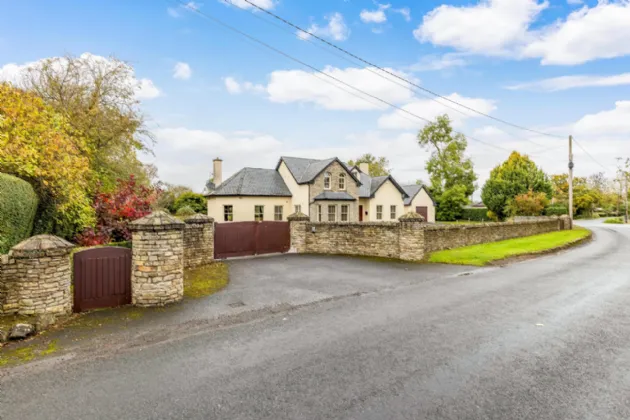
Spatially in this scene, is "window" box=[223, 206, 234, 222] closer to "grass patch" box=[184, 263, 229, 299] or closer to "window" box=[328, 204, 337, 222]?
"window" box=[328, 204, 337, 222]

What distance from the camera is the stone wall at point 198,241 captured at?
13.5 meters

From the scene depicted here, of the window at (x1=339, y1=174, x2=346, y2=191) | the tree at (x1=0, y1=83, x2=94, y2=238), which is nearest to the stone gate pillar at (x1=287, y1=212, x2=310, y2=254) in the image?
the tree at (x1=0, y1=83, x2=94, y2=238)

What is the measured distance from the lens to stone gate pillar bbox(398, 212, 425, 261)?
14.8 m

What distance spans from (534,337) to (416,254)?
908 cm

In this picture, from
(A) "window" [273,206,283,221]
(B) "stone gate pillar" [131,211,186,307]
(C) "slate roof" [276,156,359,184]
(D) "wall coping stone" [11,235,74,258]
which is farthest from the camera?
(A) "window" [273,206,283,221]

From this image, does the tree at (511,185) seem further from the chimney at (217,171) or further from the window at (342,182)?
the chimney at (217,171)

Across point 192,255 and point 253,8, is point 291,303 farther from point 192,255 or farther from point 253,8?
point 253,8

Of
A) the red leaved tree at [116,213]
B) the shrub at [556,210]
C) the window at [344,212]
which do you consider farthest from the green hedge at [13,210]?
the shrub at [556,210]

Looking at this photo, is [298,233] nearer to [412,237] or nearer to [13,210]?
[412,237]

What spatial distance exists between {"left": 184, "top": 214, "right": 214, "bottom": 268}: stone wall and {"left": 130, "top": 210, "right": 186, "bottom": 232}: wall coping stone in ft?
17.6

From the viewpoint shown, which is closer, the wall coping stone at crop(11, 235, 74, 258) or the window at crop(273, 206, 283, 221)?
the wall coping stone at crop(11, 235, 74, 258)

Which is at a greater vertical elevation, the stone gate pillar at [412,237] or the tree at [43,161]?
the tree at [43,161]

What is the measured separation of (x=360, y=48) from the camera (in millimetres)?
12852

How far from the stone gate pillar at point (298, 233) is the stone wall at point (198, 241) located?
16.3 ft
